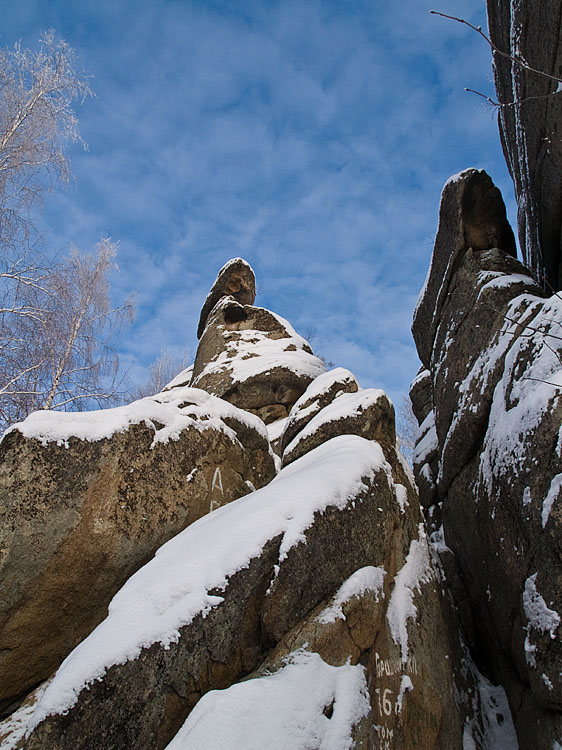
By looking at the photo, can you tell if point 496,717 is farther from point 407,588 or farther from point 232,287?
point 232,287

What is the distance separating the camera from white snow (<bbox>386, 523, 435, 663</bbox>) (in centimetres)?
460

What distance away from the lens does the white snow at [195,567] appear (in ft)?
11.5

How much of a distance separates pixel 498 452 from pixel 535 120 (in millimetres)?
4717

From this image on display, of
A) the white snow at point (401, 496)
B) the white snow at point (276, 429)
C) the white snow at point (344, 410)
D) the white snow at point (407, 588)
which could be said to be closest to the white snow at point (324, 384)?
the white snow at point (276, 429)

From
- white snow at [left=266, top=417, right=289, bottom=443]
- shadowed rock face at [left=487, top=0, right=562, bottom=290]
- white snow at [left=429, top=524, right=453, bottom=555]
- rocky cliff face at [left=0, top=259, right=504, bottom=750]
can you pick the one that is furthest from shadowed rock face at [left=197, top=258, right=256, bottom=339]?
white snow at [left=429, top=524, right=453, bottom=555]

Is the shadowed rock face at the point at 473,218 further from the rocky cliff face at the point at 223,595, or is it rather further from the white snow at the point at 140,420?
the white snow at the point at 140,420

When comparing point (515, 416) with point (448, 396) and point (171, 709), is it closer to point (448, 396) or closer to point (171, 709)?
point (448, 396)

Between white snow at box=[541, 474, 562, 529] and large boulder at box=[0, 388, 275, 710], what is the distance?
12.7 feet

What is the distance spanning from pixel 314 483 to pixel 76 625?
120 inches

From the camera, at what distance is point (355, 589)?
433 centimetres

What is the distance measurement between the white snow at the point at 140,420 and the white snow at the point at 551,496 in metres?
4.23

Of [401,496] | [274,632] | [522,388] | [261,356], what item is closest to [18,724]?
[274,632]

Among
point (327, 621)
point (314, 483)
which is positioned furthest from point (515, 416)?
point (327, 621)

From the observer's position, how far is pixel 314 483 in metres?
4.79
